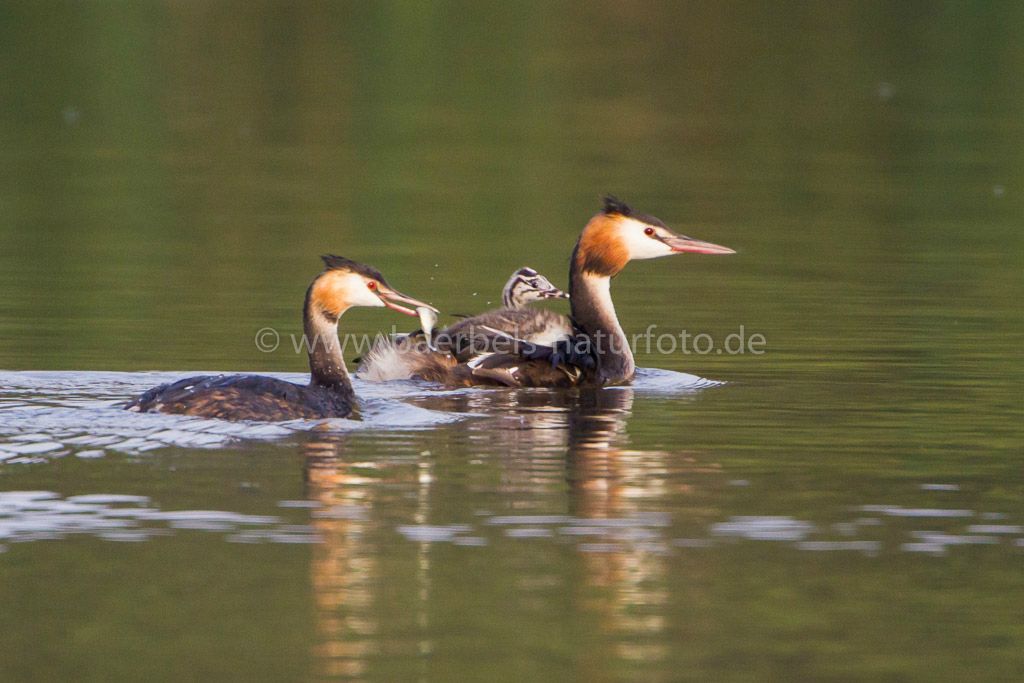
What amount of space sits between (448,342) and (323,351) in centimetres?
142

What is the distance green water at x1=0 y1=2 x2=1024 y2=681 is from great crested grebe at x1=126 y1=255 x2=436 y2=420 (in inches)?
16.8

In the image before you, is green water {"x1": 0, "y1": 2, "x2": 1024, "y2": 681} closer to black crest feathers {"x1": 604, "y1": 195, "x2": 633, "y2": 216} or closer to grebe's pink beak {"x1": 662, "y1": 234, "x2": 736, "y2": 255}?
grebe's pink beak {"x1": 662, "y1": 234, "x2": 736, "y2": 255}

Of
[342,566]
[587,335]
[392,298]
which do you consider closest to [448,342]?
[587,335]

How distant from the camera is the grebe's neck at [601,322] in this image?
1278 cm

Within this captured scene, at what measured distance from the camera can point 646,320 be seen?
48.2ft

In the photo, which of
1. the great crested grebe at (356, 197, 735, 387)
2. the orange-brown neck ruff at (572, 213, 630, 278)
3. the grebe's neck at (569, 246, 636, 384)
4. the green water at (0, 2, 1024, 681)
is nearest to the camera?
the green water at (0, 2, 1024, 681)

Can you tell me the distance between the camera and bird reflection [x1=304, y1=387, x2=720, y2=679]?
6926mm

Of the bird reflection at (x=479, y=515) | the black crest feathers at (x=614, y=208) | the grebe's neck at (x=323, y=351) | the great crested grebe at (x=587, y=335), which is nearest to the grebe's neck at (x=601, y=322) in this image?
the great crested grebe at (x=587, y=335)

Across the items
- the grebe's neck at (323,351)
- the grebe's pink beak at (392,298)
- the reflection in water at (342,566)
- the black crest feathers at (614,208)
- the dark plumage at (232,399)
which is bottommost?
the reflection in water at (342,566)

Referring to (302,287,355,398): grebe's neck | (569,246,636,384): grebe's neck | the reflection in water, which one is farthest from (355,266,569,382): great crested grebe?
the reflection in water

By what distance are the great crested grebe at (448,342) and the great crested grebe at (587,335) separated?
0.01m

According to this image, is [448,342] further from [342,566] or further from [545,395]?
[342,566]

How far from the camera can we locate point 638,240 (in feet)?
44.6

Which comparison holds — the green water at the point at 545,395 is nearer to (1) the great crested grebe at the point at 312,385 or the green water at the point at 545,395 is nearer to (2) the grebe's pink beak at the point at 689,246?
(1) the great crested grebe at the point at 312,385
